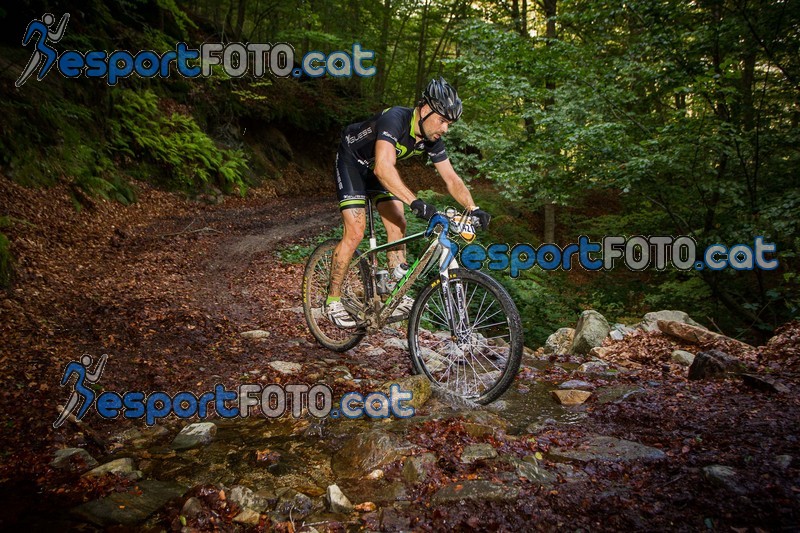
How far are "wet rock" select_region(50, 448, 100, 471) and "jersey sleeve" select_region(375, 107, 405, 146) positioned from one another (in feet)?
11.3

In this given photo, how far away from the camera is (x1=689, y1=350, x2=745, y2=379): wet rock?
462cm

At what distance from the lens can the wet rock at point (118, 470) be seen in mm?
2750

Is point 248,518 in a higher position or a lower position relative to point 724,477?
lower

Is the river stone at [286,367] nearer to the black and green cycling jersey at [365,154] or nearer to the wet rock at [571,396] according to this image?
the black and green cycling jersey at [365,154]

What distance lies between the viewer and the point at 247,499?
2.51m

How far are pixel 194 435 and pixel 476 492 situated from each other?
2.19 meters

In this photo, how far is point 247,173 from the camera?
1850cm

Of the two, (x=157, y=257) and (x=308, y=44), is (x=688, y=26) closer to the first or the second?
(x=157, y=257)

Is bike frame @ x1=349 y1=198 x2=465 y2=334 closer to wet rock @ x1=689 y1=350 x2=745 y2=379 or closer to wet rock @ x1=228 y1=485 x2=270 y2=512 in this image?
wet rock @ x1=228 y1=485 x2=270 y2=512

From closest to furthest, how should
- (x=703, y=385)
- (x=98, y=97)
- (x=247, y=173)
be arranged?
(x=703, y=385), (x=98, y=97), (x=247, y=173)

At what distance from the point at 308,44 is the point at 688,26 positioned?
23503 mm

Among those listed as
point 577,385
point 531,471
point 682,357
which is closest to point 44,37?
point 577,385

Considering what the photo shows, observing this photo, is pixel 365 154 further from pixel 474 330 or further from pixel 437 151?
pixel 474 330

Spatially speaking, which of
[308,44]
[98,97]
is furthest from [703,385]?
[308,44]
